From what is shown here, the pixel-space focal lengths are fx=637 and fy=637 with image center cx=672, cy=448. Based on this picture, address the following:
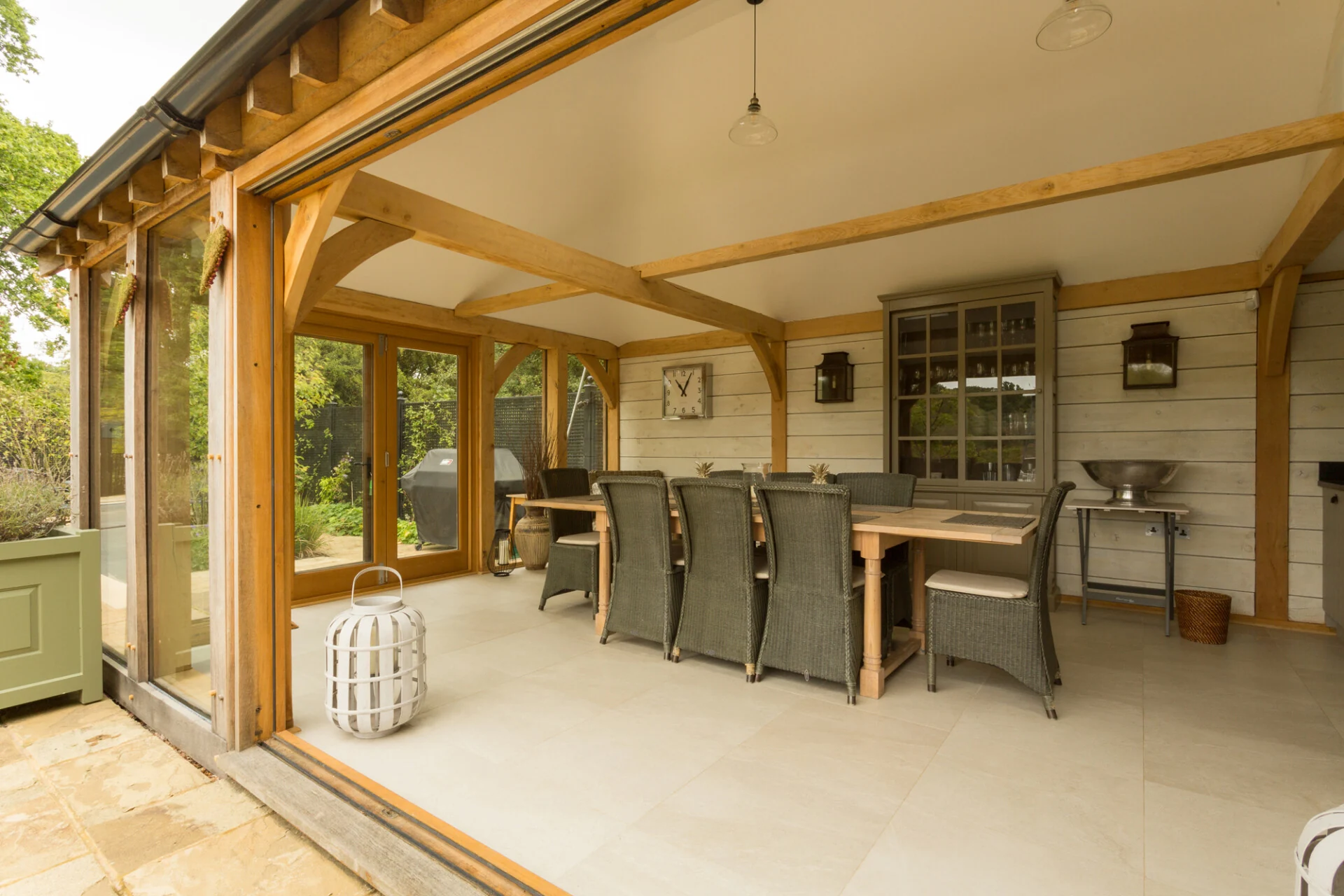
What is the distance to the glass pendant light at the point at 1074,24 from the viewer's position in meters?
2.00

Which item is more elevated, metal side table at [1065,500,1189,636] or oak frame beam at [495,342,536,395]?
oak frame beam at [495,342,536,395]

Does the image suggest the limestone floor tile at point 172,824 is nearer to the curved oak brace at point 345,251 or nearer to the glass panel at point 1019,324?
the curved oak brace at point 345,251

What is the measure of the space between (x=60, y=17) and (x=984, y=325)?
38.1ft

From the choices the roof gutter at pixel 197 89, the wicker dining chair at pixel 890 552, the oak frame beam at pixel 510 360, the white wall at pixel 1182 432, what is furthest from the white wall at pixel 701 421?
the roof gutter at pixel 197 89

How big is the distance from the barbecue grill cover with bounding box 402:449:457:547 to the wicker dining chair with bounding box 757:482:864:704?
3410 mm

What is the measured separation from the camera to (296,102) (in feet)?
6.29

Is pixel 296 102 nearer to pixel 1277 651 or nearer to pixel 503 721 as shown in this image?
pixel 503 721

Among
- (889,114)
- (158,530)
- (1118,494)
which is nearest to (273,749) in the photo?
(158,530)

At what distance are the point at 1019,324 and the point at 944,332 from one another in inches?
19.7

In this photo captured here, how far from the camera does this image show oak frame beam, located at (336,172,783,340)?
2678mm

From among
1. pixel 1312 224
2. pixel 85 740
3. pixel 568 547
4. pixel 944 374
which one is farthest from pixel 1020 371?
pixel 85 740

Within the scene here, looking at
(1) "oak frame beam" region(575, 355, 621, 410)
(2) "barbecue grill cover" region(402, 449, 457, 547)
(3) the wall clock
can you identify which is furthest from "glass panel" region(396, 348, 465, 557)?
(3) the wall clock

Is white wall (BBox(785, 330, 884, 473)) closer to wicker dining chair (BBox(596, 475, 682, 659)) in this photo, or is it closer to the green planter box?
wicker dining chair (BBox(596, 475, 682, 659))

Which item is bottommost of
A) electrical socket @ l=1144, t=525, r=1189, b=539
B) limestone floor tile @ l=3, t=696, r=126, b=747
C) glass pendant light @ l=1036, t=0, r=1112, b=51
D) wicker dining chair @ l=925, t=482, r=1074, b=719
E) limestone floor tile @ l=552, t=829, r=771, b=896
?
limestone floor tile @ l=3, t=696, r=126, b=747
